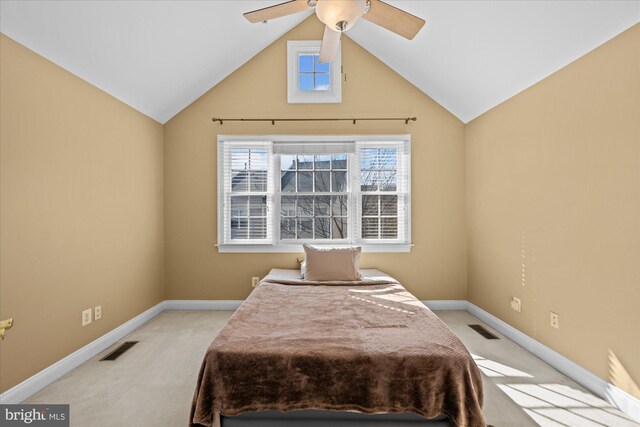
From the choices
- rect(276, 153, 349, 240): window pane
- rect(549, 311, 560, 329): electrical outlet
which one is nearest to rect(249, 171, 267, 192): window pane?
rect(276, 153, 349, 240): window pane

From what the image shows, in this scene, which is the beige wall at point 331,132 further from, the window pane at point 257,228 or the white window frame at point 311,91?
the window pane at point 257,228

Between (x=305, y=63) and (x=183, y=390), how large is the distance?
Result: 12.1 ft

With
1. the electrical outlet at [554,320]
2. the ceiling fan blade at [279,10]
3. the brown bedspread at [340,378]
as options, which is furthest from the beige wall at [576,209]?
the ceiling fan blade at [279,10]

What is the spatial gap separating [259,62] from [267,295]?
2910 mm

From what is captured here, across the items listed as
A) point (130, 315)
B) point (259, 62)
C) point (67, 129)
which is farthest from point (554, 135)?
point (130, 315)

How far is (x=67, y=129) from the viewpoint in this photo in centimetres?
253

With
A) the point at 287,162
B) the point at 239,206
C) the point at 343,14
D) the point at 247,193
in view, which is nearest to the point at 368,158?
the point at 287,162

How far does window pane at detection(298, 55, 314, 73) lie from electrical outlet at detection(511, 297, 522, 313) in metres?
3.43

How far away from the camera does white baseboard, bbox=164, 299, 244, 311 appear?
3.94 m

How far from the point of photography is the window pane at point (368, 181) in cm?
405

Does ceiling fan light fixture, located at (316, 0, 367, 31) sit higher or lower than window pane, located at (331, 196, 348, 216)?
higher

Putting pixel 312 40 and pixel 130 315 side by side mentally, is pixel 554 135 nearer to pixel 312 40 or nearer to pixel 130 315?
pixel 312 40

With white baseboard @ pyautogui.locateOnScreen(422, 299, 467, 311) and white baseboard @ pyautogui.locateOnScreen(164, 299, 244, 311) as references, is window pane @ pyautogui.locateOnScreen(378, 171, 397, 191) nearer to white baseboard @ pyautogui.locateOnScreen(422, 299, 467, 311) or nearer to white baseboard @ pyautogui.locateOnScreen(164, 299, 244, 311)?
white baseboard @ pyautogui.locateOnScreen(422, 299, 467, 311)

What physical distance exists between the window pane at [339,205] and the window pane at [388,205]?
460 millimetres
